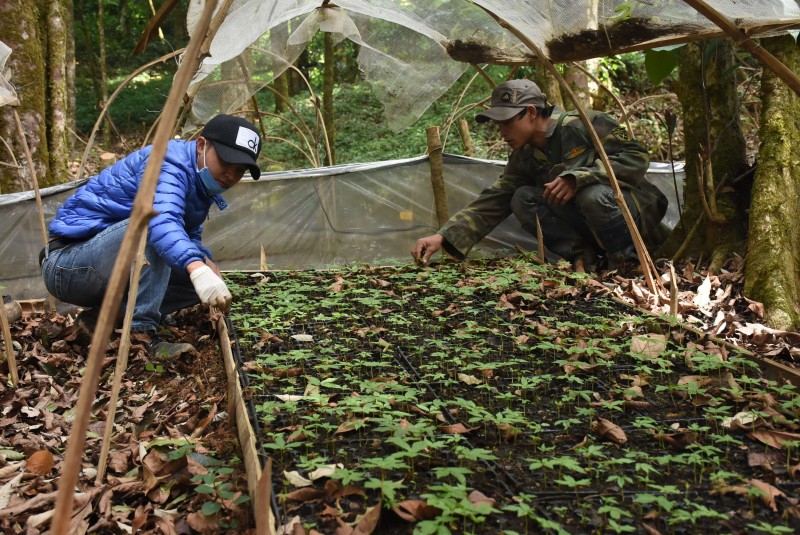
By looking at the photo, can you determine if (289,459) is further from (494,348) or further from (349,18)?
(349,18)

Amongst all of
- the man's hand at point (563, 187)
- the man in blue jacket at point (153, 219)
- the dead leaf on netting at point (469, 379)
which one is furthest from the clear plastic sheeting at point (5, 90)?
the man's hand at point (563, 187)

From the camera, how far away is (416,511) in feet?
5.60

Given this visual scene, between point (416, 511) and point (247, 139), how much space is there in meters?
2.14

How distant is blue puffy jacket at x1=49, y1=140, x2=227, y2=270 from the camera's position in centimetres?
329

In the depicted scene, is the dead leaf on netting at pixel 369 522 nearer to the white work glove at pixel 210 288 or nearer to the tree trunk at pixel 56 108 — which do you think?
the white work glove at pixel 210 288

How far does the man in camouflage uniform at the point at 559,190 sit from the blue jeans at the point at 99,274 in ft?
5.81

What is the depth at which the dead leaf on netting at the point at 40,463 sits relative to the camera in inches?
97.0

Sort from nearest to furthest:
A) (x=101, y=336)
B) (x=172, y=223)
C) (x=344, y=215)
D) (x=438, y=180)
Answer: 1. (x=101, y=336)
2. (x=172, y=223)
3. (x=438, y=180)
4. (x=344, y=215)

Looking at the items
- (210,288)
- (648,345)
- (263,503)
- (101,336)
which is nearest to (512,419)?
(263,503)

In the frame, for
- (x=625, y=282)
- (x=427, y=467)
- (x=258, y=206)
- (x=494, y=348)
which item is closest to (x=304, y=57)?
(x=258, y=206)

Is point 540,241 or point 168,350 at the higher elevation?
point 540,241

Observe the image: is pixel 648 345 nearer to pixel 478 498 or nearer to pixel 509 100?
pixel 478 498

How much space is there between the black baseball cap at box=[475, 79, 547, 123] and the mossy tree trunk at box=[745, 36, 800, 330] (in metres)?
1.30

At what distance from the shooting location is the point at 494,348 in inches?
122
